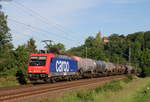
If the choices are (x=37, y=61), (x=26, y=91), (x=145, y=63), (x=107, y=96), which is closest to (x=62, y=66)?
(x=37, y=61)

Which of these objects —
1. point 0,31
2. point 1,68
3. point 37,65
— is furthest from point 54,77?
point 0,31

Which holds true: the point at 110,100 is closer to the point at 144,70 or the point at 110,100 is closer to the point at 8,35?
the point at 8,35

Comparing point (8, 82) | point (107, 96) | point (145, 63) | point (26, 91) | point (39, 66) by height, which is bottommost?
point (107, 96)

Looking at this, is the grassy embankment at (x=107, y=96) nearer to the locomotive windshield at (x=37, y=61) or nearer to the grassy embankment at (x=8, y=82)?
the locomotive windshield at (x=37, y=61)

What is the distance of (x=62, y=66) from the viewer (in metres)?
33.6

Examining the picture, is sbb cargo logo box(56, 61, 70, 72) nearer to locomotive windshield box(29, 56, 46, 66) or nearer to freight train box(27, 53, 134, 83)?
freight train box(27, 53, 134, 83)

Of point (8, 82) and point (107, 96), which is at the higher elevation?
point (8, 82)

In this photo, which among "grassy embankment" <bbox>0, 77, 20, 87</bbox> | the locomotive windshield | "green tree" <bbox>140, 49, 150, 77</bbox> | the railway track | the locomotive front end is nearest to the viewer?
the railway track

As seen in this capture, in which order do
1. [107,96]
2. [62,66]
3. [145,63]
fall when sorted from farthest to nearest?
[145,63]
[62,66]
[107,96]

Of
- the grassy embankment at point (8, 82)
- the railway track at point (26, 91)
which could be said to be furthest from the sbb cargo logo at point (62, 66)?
the railway track at point (26, 91)

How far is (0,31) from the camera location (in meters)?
50.9

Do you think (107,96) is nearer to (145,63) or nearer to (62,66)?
(62,66)

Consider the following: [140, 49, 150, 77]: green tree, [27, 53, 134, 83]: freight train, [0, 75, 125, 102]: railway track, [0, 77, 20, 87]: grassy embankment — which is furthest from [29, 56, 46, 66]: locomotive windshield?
[140, 49, 150, 77]: green tree

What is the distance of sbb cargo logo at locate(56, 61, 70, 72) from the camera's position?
32.2 metres
